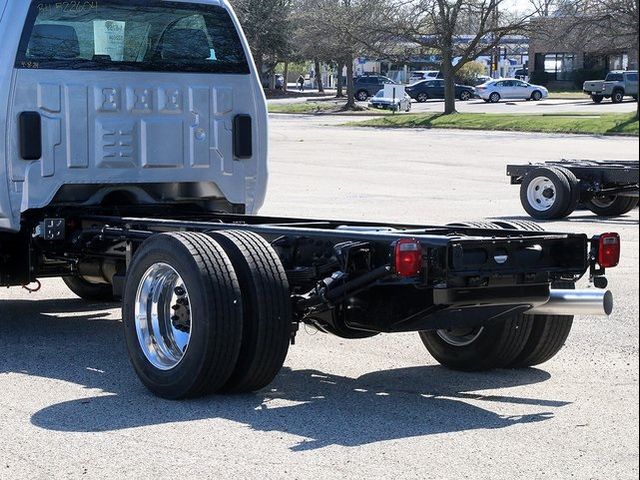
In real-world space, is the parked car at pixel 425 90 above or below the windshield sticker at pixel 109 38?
below

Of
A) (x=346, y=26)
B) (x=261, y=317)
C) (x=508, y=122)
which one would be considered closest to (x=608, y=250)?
(x=261, y=317)

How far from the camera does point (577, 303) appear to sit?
6559mm

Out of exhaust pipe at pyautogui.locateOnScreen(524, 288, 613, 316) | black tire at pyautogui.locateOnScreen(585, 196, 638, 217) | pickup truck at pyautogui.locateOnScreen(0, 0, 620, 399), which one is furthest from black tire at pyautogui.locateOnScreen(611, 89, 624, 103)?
exhaust pipe at pyautogui.locateOnScreen(524, 288, 613, 316)

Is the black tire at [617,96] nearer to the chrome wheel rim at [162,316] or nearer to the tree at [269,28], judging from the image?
the tree at [269,28]

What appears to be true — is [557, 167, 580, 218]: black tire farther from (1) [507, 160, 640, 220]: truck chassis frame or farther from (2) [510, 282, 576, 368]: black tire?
(2) [510, 282, 576, 368]: black tire

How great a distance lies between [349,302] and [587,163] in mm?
11462

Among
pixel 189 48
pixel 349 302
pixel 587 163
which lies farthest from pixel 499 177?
pixel 349 302

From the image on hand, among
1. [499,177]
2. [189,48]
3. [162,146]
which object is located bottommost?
[499,177]

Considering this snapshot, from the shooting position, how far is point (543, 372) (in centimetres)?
778

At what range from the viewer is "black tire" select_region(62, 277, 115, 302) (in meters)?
10.4

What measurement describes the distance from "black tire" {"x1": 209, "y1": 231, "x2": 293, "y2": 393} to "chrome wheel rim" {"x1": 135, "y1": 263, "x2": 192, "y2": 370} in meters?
0.44

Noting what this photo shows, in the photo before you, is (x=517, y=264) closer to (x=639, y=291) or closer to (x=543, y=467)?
(x=543, y=467)

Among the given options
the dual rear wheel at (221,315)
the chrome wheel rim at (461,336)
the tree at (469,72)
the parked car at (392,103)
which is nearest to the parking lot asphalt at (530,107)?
the parked car at (392,103)

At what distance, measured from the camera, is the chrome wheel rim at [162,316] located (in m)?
7.07
